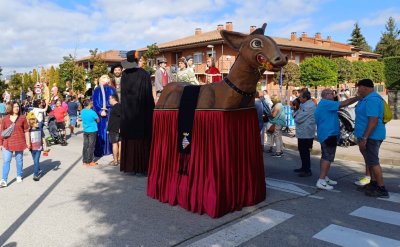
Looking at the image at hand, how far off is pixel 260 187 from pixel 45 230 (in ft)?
10.6

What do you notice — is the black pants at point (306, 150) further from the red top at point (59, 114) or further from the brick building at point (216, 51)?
the brick building at point (216, 51)

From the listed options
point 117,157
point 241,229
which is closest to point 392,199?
point 241,229

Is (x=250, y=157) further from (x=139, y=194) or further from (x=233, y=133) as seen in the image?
(x=139, y=194)

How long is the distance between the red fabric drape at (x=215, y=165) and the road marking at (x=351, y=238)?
133 cm

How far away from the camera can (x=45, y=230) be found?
489 cm

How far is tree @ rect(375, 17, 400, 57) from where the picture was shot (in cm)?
6900

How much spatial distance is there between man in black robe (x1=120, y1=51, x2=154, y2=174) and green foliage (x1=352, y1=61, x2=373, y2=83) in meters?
41.9

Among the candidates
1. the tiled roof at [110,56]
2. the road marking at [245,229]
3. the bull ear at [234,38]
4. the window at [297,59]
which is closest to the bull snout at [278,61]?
the bull ear at [234,38]

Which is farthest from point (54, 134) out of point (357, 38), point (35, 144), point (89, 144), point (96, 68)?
point (357, 38)

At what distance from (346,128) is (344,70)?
34201 millimetres

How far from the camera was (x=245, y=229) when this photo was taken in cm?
477

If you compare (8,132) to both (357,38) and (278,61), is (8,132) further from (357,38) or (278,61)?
(357,38)

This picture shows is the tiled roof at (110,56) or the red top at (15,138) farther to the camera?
the tiled roof at (110,56)

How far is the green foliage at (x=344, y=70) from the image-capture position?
42812 mm
